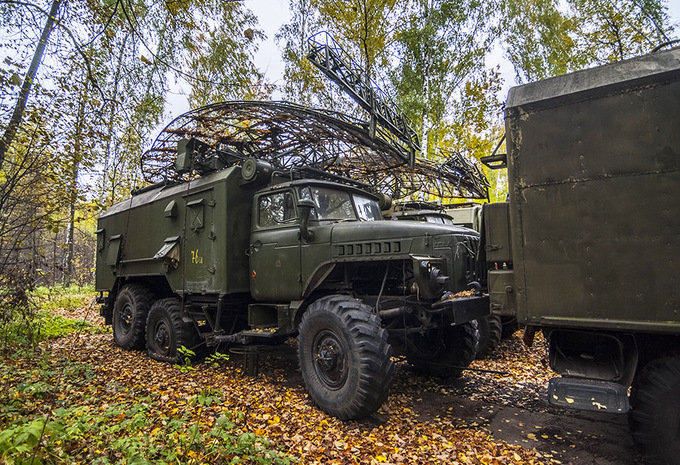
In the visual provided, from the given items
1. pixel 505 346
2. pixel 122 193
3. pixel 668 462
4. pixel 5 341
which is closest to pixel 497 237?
pixel 668 462

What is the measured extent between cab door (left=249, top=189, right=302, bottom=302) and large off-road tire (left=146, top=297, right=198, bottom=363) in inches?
64.9

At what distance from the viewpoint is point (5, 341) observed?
6.98 metres

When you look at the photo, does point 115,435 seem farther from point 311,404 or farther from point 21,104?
point 21,104

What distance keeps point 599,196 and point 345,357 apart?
9.53ft

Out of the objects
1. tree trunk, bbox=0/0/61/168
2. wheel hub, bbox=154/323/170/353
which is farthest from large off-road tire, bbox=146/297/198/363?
tree trunk, bbox=0/0/61/168

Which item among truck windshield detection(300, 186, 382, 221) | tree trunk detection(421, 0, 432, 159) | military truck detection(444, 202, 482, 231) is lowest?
truck windshield detection(300, 186, 382, 221)

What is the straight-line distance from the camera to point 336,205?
5.71 metres

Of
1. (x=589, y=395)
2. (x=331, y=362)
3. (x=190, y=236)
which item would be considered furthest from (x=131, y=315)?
(x=589, y=395)

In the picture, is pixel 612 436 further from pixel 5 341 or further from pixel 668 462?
pixel 5 341

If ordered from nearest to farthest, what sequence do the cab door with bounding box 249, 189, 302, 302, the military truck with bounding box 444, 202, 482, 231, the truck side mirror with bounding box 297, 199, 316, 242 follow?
the truck side mirror with bounding box 297, 199, 316, 242
the cab door with bounding box 249, 189, 302, 302
the military truck with bounding box 444, 202, 482, 231

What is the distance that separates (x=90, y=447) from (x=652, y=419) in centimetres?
440

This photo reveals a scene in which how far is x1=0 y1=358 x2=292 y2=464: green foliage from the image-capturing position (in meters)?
2.83

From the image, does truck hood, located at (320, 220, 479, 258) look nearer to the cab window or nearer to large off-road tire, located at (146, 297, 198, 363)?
the cab window

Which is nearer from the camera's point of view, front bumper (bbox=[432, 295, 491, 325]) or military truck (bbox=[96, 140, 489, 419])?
front bumper (bbox=[432, 295, 491, 325])
